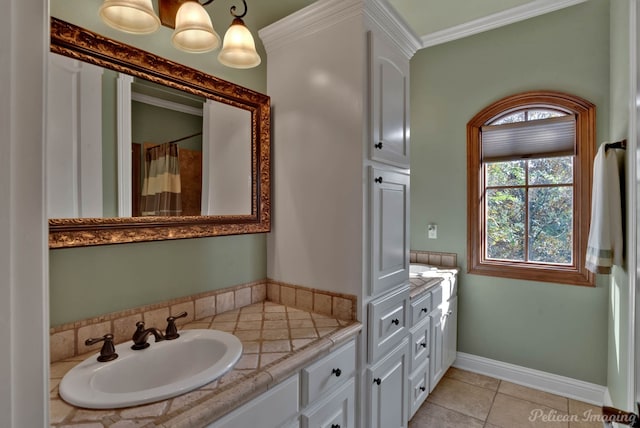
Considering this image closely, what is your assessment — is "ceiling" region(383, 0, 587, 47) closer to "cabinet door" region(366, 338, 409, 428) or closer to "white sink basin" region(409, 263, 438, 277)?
"white sink basin" region(409, 263, 438, 277)

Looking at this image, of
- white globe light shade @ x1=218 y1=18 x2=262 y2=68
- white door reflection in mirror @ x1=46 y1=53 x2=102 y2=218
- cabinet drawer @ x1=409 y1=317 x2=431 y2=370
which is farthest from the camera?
cabinet drawer @ x1=409 y1=317 x2=431 y2=370

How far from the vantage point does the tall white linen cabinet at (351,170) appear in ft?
4.82

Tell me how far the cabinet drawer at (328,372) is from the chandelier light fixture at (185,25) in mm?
1313

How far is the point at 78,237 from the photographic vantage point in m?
1.07

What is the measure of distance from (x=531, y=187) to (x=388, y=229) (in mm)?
1701

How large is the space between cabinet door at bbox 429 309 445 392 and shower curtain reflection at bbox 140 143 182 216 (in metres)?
1.82

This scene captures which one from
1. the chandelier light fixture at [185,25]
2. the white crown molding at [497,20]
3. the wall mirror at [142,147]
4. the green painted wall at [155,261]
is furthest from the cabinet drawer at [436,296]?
the white crown molding at [497,20]

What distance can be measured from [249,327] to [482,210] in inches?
89.3

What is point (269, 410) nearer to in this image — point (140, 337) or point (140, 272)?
point (140, 337)

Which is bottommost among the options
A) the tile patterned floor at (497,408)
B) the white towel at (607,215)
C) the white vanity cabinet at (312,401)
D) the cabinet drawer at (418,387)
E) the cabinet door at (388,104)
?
the tile patterned floor at (497,408)

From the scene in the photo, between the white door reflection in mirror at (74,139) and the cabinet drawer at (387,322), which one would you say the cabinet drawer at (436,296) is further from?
the white door reflection in mirror at (74,139)

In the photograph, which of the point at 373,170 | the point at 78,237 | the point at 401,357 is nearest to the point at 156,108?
the point at 78,237

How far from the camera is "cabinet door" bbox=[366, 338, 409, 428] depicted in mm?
1531

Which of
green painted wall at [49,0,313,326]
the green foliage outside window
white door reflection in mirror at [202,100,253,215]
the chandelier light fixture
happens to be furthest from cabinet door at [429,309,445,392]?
the chandelier light fixture
